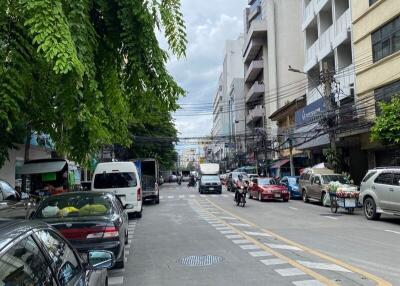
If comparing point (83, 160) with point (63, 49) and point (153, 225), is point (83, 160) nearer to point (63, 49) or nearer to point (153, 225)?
point (63, 49)

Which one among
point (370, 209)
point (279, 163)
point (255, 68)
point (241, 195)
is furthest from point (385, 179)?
point (255, 68)

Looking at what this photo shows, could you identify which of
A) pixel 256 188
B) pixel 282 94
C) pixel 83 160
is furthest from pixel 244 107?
pixel 83 160

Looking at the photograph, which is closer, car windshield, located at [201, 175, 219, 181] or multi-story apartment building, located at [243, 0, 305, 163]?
car windshield, located at [201, 175, 219, 181]

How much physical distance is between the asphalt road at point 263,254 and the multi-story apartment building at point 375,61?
34.9ft

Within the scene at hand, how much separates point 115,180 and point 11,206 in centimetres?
881

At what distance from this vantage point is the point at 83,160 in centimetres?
1048

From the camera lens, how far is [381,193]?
1864 cm

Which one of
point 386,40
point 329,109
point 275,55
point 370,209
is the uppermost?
point 275,55

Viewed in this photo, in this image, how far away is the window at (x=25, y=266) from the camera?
290cm

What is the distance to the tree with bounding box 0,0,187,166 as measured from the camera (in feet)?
23.2

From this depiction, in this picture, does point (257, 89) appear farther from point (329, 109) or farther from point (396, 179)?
point (396, 179)

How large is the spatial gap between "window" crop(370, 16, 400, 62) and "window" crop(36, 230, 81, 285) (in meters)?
Result: 25.0

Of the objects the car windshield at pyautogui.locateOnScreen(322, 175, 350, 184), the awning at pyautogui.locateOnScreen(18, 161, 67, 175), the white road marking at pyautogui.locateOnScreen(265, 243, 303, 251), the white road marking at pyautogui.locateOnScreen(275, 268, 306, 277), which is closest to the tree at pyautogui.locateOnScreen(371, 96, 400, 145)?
the car windshield at pyautogui.locateOnScreen(322, 175, 350, 184)

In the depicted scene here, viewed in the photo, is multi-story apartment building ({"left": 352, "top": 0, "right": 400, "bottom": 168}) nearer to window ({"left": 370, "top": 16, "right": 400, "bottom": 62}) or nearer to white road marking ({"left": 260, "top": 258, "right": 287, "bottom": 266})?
window ({"left": 370, "top": 16, "right": 400, "bottom": 62})
